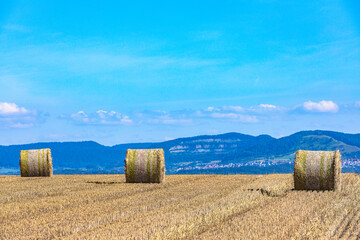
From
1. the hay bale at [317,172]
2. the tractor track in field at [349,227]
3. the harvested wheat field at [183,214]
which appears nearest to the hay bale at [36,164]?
the harvested wheat field at [183,214]

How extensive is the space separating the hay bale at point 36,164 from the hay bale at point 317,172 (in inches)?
551

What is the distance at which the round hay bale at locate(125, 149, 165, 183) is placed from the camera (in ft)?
64.3

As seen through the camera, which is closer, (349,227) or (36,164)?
(349,227)

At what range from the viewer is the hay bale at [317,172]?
633 inches

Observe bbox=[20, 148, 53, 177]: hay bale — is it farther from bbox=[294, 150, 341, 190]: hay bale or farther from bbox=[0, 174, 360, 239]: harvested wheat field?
bbox=[294, 150, 341, 190]: hay bale

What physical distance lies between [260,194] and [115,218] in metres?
5.54

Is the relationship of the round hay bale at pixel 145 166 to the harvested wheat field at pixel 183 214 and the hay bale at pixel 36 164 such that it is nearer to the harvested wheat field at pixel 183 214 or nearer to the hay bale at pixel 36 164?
the harvested wheat field at pixel 183 214

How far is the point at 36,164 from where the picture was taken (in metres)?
25.2

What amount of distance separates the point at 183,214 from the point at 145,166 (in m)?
9.10

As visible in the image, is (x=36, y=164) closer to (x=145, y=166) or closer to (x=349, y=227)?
(x=145, y=166)

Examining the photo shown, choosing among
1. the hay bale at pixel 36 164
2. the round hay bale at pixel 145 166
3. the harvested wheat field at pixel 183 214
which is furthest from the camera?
the hay bale at pixel 36 164

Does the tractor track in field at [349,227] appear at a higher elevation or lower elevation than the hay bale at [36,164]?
lower

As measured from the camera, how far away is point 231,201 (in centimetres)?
1270

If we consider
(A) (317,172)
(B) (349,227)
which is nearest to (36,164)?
(A) (317,172)
